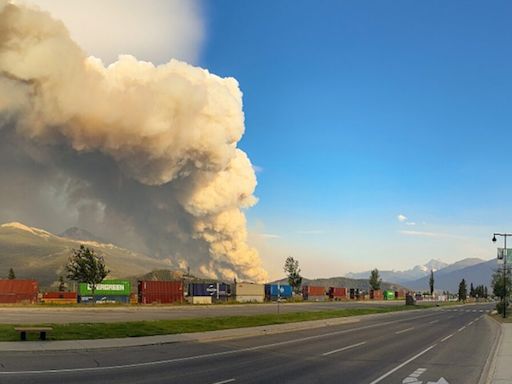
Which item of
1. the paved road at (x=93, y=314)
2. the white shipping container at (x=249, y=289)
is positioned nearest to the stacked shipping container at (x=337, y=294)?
the white shipping container at (x=249, y=289)

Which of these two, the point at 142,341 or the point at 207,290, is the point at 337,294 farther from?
the point at 142,341


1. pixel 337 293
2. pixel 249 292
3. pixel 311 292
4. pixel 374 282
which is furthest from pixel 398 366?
pixel 374 282

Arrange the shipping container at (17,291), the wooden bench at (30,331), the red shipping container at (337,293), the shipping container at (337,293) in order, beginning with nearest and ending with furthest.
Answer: the wooden bench at (30,331) < the shipping container at (17,291) < the shipping container at (337,293) < the red shipping container at (337,293)

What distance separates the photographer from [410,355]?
1995 centimetres

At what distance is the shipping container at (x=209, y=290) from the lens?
81938 mm

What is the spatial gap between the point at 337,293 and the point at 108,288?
2560 inches

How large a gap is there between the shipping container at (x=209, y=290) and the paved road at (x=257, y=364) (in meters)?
59.3

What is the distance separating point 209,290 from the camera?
8338 cm

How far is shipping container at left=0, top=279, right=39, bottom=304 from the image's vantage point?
2452 inches

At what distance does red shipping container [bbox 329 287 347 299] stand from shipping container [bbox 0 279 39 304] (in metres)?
66.9

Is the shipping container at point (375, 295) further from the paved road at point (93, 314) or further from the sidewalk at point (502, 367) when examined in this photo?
the sidewalk at point (502, 367)

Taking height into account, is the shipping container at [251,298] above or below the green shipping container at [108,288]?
below

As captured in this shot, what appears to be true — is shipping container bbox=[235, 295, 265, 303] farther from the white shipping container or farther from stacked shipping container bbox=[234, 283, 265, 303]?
the white shipping container

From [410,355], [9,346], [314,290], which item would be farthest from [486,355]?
[314,290]
